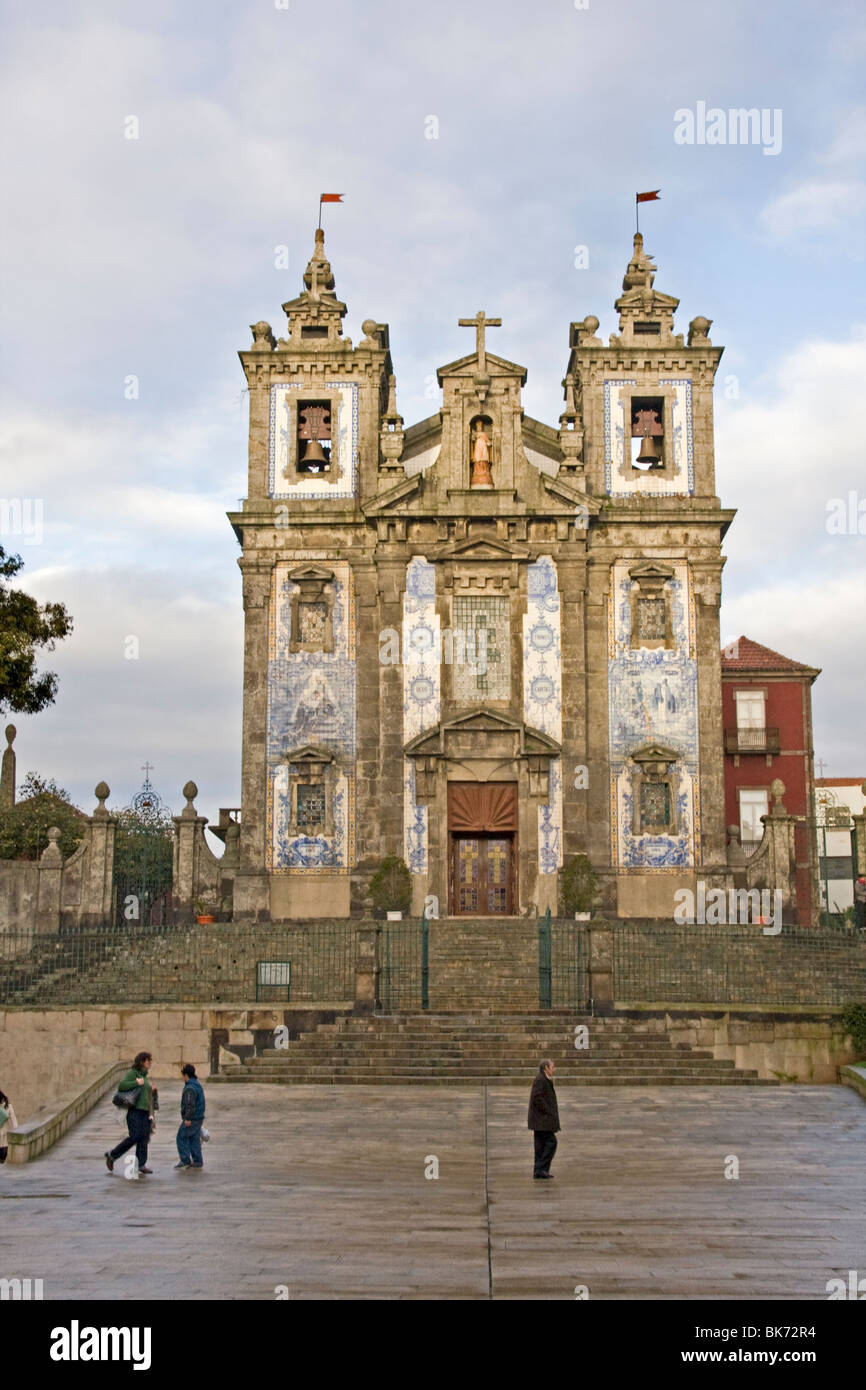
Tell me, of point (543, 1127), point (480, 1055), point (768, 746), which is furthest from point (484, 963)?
point (768, 746)

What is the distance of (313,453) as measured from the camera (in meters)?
37.8

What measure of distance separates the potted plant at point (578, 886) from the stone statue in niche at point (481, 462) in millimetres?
9458

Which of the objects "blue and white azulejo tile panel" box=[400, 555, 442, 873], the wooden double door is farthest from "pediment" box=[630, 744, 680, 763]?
"blue and white azulejo tile panel" box=[400, 555, 442, 873]

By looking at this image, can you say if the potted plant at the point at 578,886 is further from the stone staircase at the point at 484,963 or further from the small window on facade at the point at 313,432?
the small window on facade at the point at 313,432

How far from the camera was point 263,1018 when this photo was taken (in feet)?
76.6

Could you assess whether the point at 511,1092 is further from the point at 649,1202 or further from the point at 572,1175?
the point at 649,1202

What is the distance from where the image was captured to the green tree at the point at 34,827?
157 ft

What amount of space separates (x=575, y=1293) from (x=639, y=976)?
53.4 ft

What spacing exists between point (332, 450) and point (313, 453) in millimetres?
559

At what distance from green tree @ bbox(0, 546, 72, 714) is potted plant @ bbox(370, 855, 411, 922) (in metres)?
9.49

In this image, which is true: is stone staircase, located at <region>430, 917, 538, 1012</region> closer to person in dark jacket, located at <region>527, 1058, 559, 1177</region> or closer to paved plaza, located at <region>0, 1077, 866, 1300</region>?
paved plaza, located at <region>0, 1077, 866, 1300</region>

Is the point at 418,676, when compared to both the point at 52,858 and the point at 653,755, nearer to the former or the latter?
the point at 653,755

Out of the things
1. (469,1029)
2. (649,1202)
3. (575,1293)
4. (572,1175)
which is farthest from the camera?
(469,1029)
